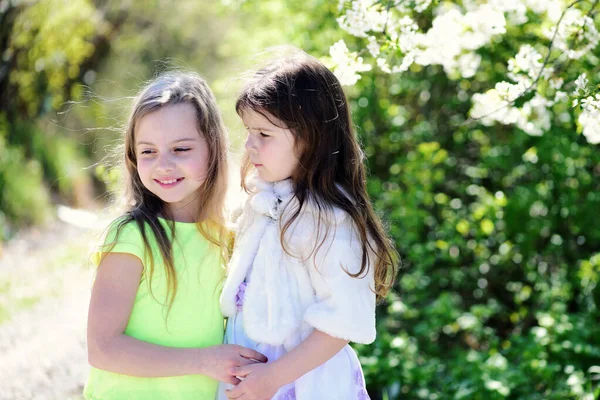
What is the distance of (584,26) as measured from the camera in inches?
88.2

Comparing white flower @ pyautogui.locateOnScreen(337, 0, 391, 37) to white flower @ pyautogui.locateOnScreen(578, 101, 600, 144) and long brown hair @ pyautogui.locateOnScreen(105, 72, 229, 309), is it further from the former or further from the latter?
white flower @ pyautogui.locateOnScreen(578, 101, 600, 144)

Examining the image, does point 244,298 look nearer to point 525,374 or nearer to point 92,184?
point 525,374

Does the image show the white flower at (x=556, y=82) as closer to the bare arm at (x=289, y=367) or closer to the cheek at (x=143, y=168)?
the bare arm at (x=289, y=367)

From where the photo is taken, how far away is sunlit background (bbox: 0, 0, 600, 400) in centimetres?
236

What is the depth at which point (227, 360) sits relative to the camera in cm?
174

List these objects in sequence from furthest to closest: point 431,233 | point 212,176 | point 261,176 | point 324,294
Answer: point 431,233 < point 212,176 < point 261,176 < point 324,294

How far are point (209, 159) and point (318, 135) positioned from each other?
1.14ft

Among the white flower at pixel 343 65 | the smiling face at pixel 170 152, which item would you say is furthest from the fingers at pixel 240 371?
the white flower at pixel 343 65

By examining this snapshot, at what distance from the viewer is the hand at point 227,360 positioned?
1.73 metres

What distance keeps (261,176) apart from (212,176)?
0.22m

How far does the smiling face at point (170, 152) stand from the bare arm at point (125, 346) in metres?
0.21

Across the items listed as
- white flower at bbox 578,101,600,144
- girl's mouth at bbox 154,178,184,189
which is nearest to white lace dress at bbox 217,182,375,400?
girl's mouth at bbox 154,178,184,189

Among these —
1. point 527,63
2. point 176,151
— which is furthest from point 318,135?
point 527,63

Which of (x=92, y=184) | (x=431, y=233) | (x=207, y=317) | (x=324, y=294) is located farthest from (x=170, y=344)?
(x=92, y=184)
